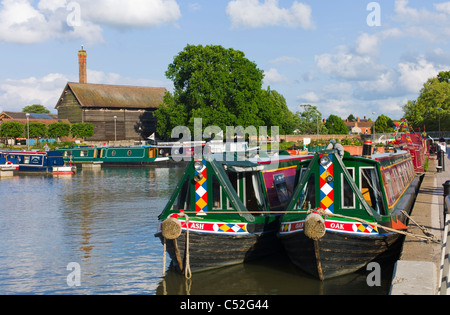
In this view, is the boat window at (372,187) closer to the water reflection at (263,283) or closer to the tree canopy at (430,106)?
the water reflection at (263,283)

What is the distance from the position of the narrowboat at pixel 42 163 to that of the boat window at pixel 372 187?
3560 centimetres

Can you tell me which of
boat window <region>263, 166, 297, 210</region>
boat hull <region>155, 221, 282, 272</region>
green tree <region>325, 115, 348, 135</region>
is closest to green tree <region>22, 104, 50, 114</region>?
green tree <region>325, 115, 348, 135</region>

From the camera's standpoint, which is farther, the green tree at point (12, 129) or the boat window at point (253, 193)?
the green tree at point (12, 129)

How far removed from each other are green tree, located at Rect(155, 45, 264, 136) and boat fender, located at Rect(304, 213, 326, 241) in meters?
50.7

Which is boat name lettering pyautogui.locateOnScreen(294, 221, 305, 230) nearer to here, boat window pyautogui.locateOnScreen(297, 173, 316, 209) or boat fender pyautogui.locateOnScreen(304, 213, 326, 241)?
boat fender pyautogui.locateOnScreen(304, 213, 326, 241)

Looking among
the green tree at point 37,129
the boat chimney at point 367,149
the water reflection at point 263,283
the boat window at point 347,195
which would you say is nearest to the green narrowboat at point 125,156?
the green tree at point 37,129

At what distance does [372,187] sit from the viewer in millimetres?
12992

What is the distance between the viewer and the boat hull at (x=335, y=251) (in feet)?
37.7

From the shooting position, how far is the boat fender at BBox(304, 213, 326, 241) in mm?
10942

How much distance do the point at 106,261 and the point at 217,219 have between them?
3932 millimetres

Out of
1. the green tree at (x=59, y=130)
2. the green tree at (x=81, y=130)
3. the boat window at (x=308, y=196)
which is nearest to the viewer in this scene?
the boat window at (x=308, y=196)

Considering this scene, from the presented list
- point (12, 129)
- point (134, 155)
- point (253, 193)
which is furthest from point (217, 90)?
point (253, 193)

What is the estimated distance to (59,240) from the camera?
17.8 metres
